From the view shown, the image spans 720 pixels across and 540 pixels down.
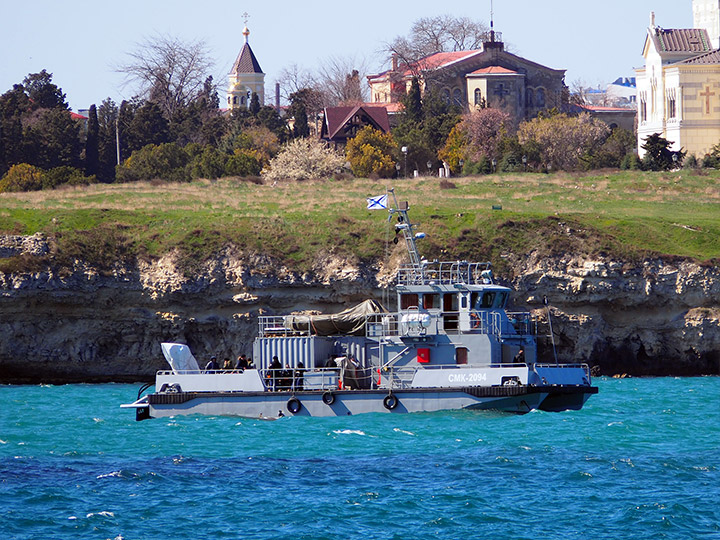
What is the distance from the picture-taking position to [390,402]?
124ft

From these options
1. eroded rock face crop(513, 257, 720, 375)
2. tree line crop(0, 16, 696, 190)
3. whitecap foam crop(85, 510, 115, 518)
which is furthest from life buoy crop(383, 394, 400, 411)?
tree line crop(0, 16, 696, 190)

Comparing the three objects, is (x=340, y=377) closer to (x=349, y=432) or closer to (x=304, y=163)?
(x=349, y=432)

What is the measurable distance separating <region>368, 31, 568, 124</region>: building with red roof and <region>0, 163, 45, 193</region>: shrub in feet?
140

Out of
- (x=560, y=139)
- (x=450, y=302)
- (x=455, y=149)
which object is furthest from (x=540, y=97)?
(x=450, y=302)

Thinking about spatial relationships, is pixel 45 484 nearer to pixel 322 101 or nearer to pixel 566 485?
pixel 566 485

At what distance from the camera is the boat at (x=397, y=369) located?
124 ft

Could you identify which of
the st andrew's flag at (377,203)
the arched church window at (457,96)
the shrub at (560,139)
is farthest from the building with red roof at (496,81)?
the st andrew's flag at (377,203)

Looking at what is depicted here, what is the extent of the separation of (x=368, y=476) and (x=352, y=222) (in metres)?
36.3

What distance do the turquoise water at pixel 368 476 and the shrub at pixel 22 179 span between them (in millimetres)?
51923

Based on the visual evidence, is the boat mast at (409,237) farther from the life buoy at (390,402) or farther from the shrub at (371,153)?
the shrub at (371,153)

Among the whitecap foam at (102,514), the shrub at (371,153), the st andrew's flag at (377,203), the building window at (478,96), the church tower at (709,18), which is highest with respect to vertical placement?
the church tower at (709,18)

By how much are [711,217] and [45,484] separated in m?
48.7

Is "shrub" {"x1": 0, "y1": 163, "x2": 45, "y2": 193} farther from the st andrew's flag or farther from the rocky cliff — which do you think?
the st andrew's flag

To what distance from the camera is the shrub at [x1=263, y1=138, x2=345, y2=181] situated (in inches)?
3699
